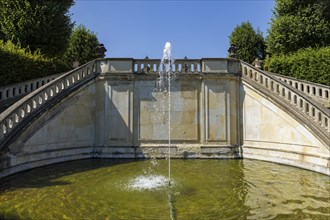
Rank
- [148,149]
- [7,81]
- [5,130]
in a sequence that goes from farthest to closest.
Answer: [7,81]
[148,149]
[5,130]

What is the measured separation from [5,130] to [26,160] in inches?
51.9

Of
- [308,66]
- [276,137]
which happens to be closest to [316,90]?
[308,66]

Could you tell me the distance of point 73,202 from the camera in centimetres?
587

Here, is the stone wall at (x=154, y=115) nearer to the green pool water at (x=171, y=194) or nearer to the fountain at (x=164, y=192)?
the fountain at (x=164, y=192)

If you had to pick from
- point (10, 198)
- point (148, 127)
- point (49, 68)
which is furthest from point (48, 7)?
point (10, 198)

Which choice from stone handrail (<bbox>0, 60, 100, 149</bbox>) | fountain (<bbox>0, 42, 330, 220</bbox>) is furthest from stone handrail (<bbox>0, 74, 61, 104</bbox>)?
fountain (<bbox>0, 42, 330, 220</bbox>)

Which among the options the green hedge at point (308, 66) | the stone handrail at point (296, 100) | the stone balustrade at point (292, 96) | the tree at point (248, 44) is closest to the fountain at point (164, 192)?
the stone handrail at point (296, 100)

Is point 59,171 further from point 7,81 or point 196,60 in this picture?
point 196,60

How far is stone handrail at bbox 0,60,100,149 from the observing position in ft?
27.0

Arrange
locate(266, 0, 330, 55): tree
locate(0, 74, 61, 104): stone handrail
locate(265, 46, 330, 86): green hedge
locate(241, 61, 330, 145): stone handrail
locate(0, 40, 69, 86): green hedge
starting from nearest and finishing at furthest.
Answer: locate(241, 61, 330, 145): stone handrail < locate(0, 74, 61, 104): stone handrail < locate(0, 40, 69, 86): green hedge < locate(265, 46, 330, 86): green hedge < locate(266, 0, 330, 55): tree

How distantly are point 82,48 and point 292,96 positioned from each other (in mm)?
20661

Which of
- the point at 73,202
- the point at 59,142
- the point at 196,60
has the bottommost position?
the point at 73,202

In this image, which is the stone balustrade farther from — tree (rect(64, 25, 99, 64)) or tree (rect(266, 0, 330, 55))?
tree (rect(64, 25, 99, 64))

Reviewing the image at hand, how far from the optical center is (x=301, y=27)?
19.0 metres
